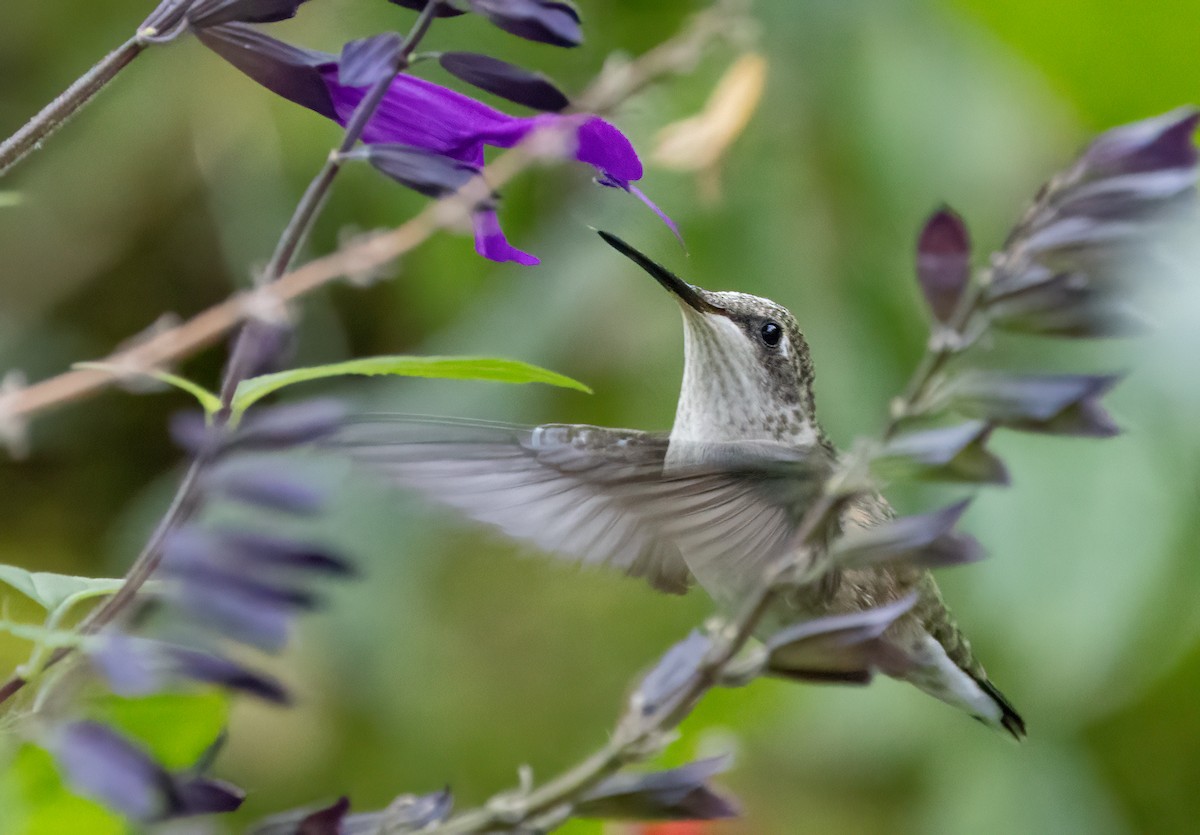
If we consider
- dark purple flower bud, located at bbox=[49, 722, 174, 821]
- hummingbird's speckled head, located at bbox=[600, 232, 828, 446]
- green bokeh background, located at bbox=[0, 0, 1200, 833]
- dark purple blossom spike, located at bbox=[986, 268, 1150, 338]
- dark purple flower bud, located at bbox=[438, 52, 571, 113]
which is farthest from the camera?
green bokeh background, located at bbox=[0, 0, 1200, 833]

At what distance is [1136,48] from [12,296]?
1.61 meters

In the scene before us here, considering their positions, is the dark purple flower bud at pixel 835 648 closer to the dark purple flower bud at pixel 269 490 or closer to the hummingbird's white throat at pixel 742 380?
the dark purple flower bud at pixel 269 490

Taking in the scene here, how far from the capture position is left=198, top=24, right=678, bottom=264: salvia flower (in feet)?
2.20

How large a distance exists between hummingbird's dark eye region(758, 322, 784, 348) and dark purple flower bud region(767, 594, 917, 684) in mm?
617

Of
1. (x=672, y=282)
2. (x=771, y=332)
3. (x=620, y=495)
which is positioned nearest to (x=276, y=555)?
(x=620, y=495)

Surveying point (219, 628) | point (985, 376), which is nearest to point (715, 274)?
point (985, 376)

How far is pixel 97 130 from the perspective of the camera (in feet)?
6.71

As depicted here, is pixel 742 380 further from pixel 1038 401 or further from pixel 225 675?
pixel 225 675

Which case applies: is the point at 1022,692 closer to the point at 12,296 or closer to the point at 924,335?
the point at 924,335

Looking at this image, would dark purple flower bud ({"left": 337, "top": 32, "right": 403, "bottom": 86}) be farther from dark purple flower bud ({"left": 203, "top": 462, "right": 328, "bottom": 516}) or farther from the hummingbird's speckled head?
the hummingbird's speckled head

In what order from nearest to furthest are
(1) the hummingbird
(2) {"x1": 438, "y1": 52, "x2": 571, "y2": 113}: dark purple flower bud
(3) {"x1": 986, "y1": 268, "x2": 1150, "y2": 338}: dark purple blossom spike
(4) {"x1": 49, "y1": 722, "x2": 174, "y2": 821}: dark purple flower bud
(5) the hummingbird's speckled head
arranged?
(4) {"x1": 49, "y1": 722, "x2": 174, "y2": 821}: dark purple flower bud < (3) {"x1": 986, "y1": 268, "x2": 1150, "y2": 338}: dark purple blossom spike < (2) {"x1": 438, "y1": 52, "x2": 571, "y2": 113}: dark purple flower bud < (1) the hummingbird < (5) the hummingbird's speckled head

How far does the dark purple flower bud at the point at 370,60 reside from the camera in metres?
0.54

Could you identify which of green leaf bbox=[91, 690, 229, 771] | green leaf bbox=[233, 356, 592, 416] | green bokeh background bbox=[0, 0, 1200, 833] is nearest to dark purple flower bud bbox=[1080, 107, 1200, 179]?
green leaf bbox=[233, 356, 592, 416]

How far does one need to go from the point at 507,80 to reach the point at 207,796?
1.03 feet
